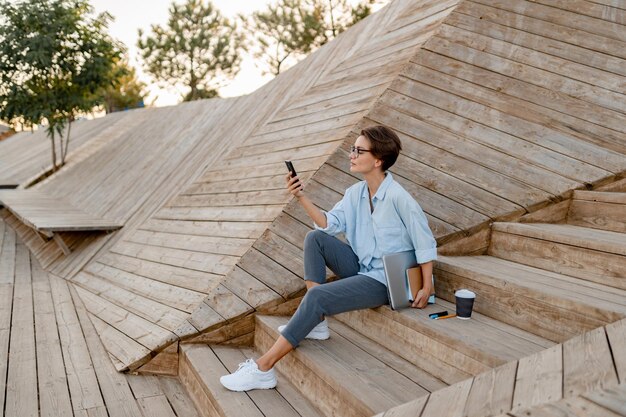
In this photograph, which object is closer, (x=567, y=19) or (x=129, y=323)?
(x=129, y=323)

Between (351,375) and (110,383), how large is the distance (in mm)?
1500

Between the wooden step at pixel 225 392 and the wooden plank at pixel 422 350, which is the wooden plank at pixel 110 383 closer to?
the wooden step at pixel 225 392

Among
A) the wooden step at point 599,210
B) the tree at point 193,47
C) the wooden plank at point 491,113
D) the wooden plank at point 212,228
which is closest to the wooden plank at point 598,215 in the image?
the wooden step at point 599,210

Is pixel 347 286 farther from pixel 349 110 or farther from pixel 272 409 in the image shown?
pixel 349 110

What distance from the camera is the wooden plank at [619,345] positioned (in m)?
1.41

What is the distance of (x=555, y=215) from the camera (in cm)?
320

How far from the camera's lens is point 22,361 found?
3.22m

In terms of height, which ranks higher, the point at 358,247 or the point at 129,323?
the point at 358,247

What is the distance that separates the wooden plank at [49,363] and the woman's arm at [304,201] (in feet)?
5.07

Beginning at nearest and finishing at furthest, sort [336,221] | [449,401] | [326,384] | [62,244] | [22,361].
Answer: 1. [449,401]
2. [326,384]
3. [336,221]
4. [22,361]
5. [62,244]

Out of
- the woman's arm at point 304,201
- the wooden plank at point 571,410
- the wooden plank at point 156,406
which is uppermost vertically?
the woman's arm at point 304,201

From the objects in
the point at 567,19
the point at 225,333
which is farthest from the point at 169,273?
the point at 567,19

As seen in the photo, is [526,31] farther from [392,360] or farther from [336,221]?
[392,360]

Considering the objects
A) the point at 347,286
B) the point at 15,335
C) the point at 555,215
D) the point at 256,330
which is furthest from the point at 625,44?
the point at 15,335
